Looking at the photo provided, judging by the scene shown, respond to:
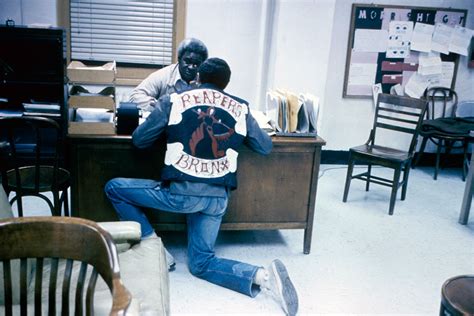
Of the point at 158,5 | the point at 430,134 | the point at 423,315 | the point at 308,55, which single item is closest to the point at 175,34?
the point at 158,5

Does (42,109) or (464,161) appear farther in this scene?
(464,161)

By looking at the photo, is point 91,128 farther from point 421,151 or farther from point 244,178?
point 421,151

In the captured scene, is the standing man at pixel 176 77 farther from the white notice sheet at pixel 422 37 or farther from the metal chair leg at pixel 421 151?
the metal chair leg at pixel 421 151

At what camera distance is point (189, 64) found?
3434 millimetres

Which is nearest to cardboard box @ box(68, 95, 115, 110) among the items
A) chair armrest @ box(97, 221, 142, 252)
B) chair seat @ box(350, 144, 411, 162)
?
chair armrest @ box(97, 221, 142, 252)

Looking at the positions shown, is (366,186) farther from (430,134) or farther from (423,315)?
(423,315)

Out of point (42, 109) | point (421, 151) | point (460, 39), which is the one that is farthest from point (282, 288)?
point (460, 39)

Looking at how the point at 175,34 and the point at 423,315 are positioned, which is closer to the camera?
the point at 423,315

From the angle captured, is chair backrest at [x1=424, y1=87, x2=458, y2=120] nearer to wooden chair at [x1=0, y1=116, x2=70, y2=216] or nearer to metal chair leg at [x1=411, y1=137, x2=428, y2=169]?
metal chair leg at [x1=411, y1=137, x2=428, y2=169]

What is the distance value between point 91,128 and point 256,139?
3.10 ft

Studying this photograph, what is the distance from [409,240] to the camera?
355 cm

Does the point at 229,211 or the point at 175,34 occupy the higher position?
the point at 175,34

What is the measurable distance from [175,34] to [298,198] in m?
2.31

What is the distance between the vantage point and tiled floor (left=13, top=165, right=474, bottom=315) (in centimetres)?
265
